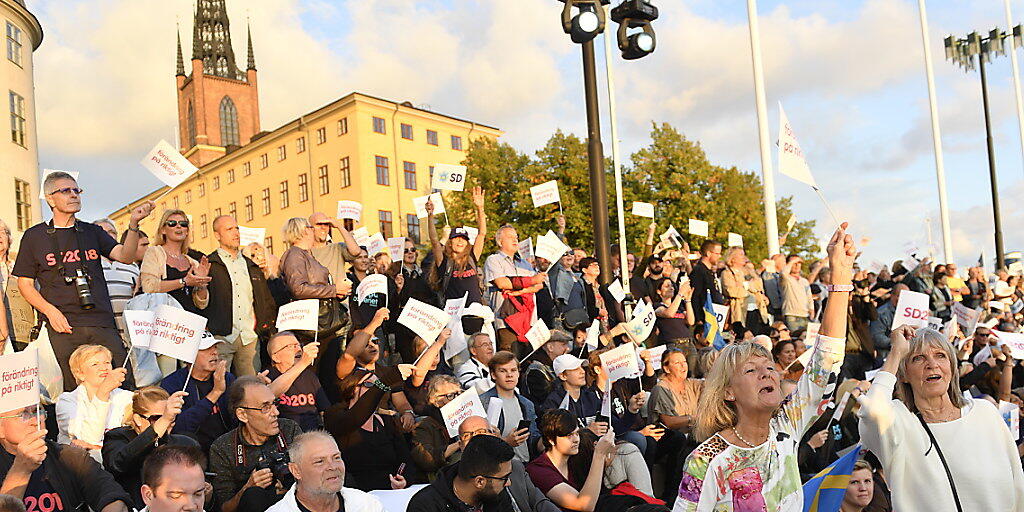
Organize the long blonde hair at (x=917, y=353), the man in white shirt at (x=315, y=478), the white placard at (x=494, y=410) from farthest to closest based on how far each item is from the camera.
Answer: the white placard at (x=494, y=410)
the man in white shirt at (x=315, y=478)
the long blonde hair at (x=917, y=353)

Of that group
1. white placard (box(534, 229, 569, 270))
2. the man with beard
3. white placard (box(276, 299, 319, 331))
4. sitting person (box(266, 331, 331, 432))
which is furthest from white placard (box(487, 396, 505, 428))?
white placard (box(534, 229, 569, 270))

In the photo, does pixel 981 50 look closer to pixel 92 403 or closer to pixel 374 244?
pixel 374 244

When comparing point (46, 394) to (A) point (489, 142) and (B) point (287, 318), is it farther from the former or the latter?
(A) point (489, 142)

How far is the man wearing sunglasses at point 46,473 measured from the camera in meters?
4.68

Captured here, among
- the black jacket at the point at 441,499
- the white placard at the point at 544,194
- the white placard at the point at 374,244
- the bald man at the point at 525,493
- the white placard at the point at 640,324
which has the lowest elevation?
the bald man at the point at 525,493

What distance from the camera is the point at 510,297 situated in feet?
36.0

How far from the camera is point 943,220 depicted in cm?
2659

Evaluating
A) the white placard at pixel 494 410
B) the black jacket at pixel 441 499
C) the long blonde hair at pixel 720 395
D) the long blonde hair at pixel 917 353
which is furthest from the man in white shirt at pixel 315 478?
the long blonde hair at pixel 917 353

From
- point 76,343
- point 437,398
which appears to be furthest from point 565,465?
point 76,343

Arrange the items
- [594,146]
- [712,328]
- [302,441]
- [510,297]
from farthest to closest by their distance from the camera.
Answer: [712,328]
[510,297]
[594,146]
[302,441]

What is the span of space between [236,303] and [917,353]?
612cm

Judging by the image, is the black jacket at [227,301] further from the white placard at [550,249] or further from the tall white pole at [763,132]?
the tall white pole at [763,132]

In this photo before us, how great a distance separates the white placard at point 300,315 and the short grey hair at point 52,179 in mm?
1930

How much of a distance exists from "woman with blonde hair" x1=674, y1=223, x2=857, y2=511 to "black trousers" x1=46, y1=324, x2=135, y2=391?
4.95m
